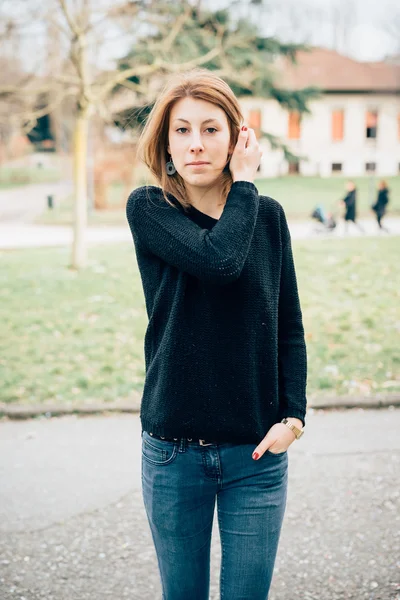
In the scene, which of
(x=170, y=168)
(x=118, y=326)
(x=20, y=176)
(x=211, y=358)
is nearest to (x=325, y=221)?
(x=118, y=326)

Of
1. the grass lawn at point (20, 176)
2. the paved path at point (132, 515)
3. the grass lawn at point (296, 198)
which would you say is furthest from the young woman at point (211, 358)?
the grass lawn at point (20, 176)

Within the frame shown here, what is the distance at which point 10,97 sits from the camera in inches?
466

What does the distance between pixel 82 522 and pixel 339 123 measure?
142ft

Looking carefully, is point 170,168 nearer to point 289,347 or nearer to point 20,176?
point 289,347

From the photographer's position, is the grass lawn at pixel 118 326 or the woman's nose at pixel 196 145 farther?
the grass lawn at pixel 118 326

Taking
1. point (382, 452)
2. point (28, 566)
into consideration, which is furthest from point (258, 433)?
point (382, 452)

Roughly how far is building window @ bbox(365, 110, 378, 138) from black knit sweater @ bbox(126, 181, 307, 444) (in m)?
45.0

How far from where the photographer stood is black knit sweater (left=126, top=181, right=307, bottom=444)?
1684mm

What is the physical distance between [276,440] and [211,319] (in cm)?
39

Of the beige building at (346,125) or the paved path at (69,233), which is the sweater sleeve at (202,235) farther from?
the beige building at (346,125)

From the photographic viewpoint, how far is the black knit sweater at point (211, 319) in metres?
1.68

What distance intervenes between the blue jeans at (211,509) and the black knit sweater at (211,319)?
0.06 metres

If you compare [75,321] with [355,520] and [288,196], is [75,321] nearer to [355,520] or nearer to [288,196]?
[355,520]

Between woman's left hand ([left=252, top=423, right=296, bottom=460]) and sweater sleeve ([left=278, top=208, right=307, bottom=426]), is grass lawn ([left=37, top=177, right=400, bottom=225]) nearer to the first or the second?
sweater sleeve ([left=278, top=208, right=307, bottom=426])
